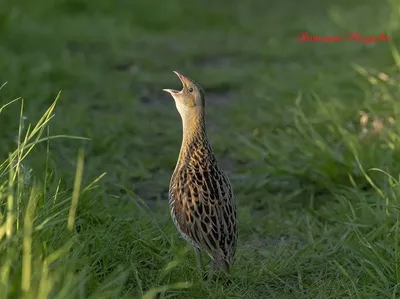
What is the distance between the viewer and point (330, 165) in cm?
598

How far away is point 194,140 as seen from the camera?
4625 millimetres

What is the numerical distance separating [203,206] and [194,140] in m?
0.46

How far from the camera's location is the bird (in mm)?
4227

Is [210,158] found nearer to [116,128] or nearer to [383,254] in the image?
[383,254]

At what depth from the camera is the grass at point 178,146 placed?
13.3ft

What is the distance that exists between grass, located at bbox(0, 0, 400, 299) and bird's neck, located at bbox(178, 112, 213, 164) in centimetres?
41

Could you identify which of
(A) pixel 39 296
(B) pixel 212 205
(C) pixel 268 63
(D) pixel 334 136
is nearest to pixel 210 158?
(B) pixel 212 205

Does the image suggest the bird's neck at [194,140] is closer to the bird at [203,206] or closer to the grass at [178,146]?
the bird at [203,206]

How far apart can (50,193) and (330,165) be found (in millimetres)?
2067

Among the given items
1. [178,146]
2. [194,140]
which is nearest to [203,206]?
[194,140]

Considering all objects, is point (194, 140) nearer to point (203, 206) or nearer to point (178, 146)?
point (203, 206)

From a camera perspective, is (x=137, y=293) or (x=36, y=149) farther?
(x=36, y=149)

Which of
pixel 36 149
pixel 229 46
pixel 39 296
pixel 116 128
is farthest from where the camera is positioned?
pixel 229 46

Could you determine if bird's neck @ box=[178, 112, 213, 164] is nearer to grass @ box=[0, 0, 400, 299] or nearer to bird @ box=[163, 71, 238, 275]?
bird @ box=[163, 71, 238, 275]
